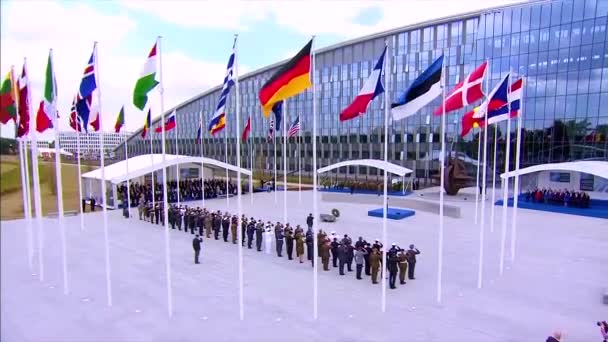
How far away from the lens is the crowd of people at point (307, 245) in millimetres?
11223

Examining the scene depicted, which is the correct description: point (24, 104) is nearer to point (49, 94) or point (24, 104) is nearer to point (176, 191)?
point (49, 94)

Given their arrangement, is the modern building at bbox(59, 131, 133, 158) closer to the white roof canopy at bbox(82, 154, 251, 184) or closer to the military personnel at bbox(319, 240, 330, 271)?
the white roof canopy at bbox(82, 154, 251, 184)

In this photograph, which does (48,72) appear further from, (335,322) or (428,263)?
(428,263)

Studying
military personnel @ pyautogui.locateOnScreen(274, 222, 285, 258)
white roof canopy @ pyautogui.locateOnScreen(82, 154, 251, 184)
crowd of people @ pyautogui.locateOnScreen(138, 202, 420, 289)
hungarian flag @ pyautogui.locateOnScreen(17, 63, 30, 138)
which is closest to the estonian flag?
crowd of people @ pyautogui.locateOnScreen(138, 202, 420, 289)

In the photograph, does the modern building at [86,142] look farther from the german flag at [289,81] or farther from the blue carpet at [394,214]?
the german flag at [289,81]

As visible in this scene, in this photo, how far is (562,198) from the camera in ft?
85.6

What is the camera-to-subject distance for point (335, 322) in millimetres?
8797

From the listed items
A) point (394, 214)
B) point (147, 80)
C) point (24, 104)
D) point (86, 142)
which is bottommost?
point (394, 214)

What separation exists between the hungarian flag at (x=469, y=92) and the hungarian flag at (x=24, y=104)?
37.0ft

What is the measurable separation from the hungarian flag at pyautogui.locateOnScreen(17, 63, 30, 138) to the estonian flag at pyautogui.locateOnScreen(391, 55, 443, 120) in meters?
9.73

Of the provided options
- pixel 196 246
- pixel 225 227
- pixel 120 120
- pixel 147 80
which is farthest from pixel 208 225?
pixel 147 80

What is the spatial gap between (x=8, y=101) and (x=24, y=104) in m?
0.70

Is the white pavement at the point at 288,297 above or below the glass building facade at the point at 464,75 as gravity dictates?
below

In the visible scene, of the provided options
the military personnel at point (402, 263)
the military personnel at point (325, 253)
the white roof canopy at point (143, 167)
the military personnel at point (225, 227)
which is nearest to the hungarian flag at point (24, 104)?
the military personnel at point (225, 227)
